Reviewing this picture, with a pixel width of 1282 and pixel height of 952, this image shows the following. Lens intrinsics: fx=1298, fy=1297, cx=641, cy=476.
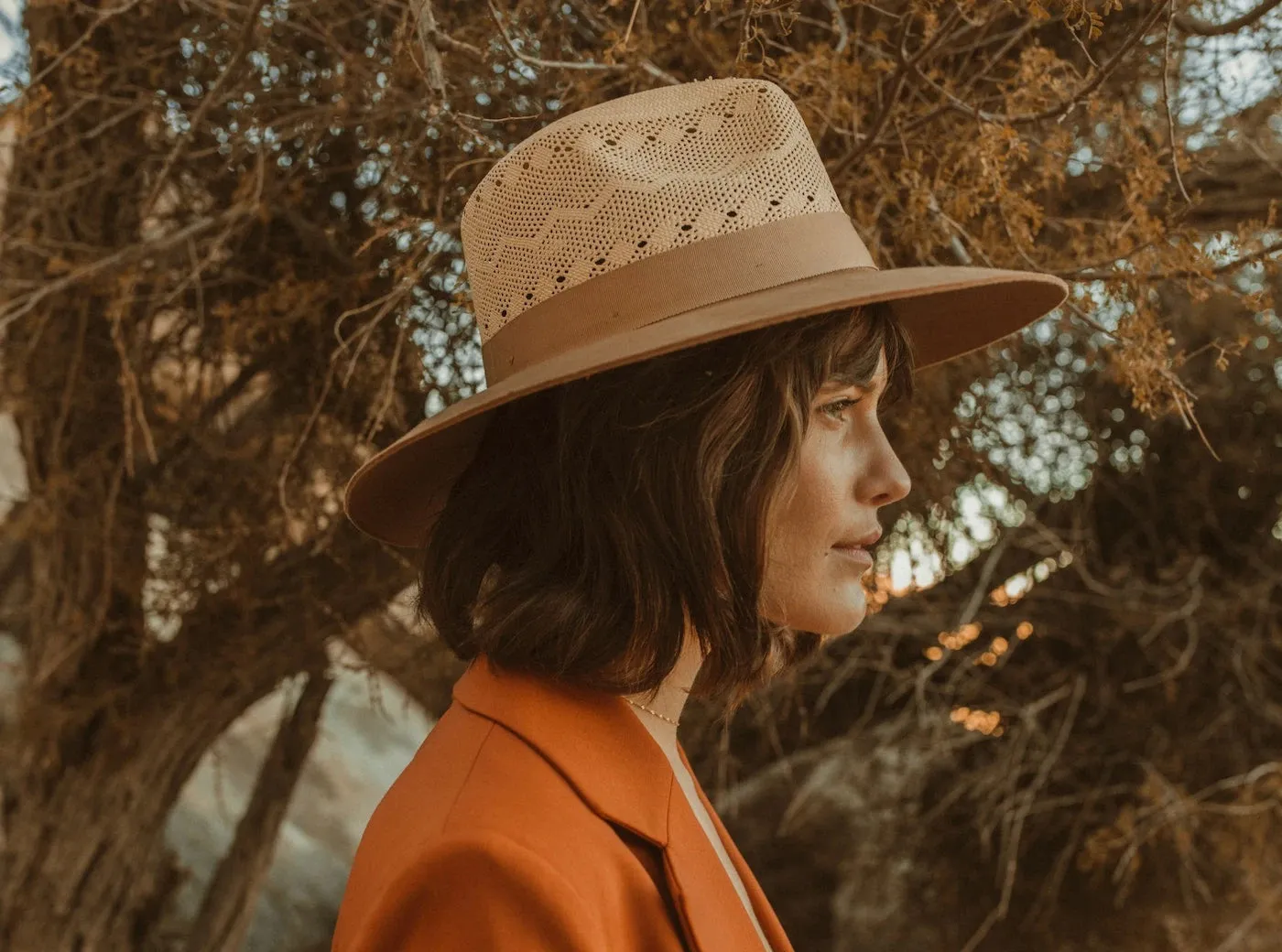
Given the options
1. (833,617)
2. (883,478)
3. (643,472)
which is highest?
(643,472)

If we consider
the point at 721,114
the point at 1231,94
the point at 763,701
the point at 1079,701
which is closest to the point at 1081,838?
the point at 1079,701

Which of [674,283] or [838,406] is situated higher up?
[674,283]

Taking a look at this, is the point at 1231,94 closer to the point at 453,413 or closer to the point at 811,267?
the point at 811,267

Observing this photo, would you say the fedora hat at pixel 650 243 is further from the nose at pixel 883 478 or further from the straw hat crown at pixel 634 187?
the nose at pixel 883 478

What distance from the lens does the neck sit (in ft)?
4.38

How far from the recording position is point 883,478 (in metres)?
1.31

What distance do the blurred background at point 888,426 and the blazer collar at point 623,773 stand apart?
2.38ft

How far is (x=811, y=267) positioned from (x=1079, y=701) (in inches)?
88.3

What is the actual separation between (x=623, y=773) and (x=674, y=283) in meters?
0.46

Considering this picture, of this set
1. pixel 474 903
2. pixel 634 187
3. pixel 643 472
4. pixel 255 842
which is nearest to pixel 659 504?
pixel 643 472

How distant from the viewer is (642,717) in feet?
4.40

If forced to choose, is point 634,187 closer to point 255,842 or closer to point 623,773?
point 623,773

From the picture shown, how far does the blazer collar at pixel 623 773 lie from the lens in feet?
3.74

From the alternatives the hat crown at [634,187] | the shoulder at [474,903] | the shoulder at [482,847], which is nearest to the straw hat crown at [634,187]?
the hat crown at [634,187]
